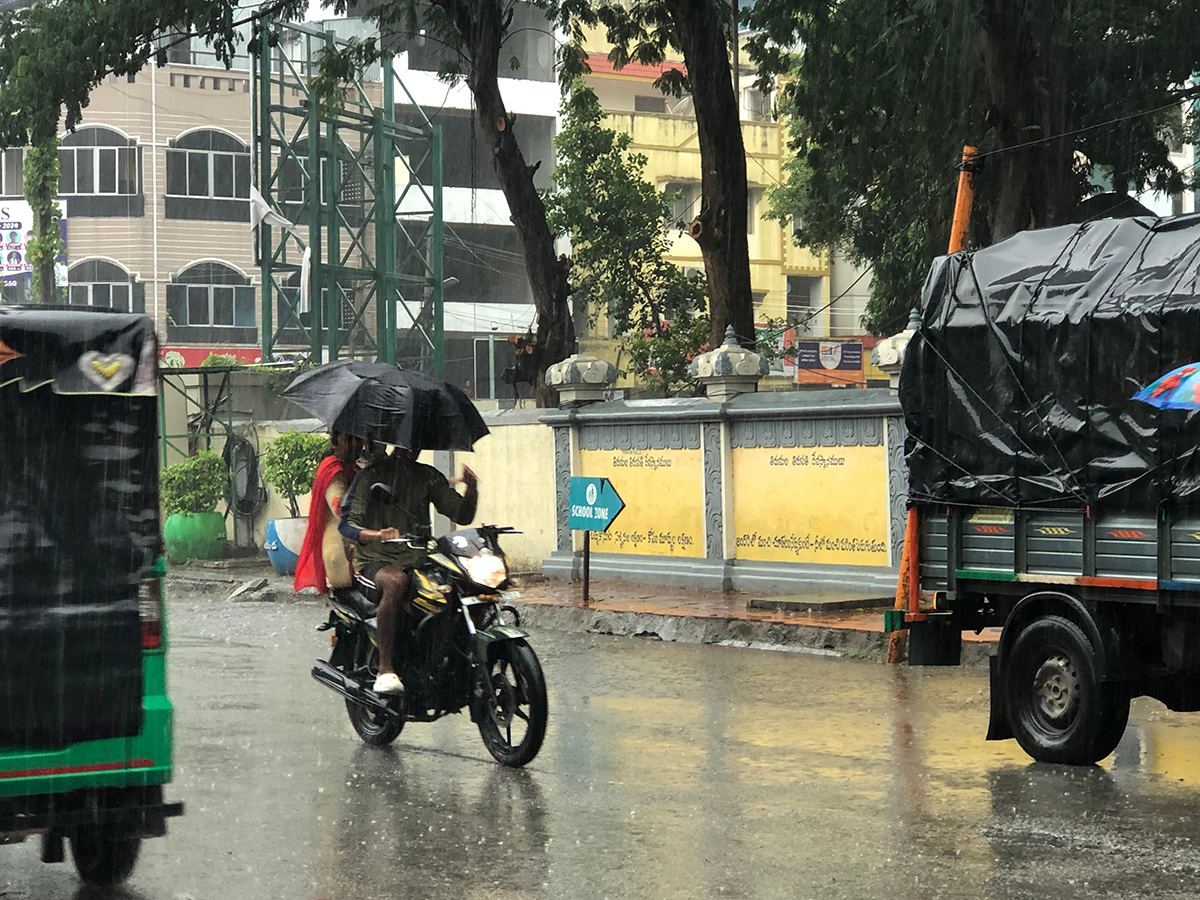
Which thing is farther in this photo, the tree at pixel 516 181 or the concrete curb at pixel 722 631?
the tree at pixel 516 181

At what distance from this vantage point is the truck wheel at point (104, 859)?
6129mm

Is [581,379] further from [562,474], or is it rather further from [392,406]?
[392,406]

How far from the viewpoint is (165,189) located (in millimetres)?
45312

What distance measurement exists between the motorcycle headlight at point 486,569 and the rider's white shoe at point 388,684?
2.20 feet

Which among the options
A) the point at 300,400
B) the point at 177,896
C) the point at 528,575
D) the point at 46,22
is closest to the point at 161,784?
the point at 177,896

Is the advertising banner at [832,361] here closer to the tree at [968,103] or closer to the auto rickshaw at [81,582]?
the tree at [968,103]

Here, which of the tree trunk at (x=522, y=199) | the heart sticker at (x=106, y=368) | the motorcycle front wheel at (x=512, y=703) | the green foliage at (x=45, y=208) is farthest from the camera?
the green foliage at (x=45, y=208)

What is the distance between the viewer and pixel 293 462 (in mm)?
24875

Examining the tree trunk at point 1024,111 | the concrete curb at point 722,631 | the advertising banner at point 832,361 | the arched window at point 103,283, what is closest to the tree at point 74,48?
the concrete curb at point 722,631

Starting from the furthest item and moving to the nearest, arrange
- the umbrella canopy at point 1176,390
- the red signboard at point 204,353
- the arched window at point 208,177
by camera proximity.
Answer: the arched window at point 208,177
the red signboard at point 204,353
the umbrella canopy at point 1176,390

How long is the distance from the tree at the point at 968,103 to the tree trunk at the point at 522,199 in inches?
133

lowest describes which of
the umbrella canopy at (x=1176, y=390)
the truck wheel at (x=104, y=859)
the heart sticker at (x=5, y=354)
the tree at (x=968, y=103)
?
the truck wheel at (x=104, y=859)

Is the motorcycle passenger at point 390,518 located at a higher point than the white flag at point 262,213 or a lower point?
lower

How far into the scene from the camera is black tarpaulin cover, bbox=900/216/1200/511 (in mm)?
8188
